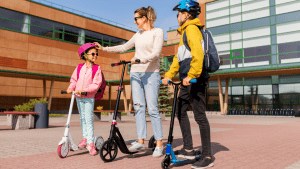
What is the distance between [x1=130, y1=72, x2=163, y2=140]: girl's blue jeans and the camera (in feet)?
14.1

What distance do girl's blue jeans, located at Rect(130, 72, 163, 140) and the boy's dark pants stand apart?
20.4 inches

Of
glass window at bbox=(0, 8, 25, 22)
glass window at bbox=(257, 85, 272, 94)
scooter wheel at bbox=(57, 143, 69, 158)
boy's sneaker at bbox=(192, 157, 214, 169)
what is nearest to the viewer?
boy's sneaker at bbox=(192, 157, 214, 169)

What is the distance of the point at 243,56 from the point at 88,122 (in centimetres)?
2505

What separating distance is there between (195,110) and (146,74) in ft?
3.65

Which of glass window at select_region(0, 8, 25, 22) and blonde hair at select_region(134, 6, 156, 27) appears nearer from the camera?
blonde hair at select_region(134, 6, 156, 27)

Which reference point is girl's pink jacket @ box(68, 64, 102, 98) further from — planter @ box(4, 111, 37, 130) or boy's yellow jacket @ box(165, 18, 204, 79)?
planter @ box(4, 111, 37, 130)

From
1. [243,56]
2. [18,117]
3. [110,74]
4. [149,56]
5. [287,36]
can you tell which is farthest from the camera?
[110,74]

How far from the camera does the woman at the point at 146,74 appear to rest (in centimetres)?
429

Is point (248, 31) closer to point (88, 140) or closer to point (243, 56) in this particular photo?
point (243, 56)

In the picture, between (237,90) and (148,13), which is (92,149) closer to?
(148,13)

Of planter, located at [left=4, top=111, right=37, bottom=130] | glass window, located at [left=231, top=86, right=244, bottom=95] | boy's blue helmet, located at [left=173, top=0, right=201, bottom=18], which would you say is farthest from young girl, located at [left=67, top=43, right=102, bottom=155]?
glass window, located at [left=231, top=86, right=244, bottom=95]

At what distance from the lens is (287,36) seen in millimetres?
25016

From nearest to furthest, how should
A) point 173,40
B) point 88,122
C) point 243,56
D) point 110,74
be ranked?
point 88,122, point 243,56, point 110,74, point 173,40

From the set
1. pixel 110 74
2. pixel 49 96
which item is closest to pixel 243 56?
pixel 110 74
